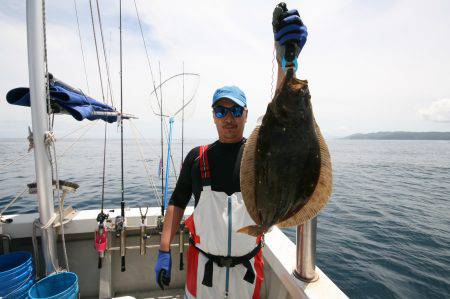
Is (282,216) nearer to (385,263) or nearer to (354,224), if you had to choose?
(385,263)

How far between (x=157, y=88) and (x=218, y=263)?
337 centimetres

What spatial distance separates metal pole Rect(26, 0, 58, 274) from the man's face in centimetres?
208

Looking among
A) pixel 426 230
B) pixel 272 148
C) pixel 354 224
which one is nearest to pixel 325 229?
pixel 354 224

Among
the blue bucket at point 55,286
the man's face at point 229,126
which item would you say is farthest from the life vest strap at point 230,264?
the blue bucket at point 55,286

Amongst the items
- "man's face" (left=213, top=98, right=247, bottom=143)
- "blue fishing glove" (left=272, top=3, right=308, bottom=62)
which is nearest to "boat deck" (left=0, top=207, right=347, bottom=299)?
"man's face" (left=213, top=98, right=247, bottom=143)

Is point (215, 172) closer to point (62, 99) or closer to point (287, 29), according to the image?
point (287, 29)

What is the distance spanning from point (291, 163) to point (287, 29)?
927 millimetres

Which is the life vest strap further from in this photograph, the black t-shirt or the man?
the black t-shirt

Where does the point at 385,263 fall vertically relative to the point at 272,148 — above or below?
below

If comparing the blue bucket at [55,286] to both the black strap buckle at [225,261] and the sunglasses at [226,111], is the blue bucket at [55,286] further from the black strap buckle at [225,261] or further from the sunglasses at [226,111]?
the sunglasses at [226,111]

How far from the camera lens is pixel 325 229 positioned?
9.01m

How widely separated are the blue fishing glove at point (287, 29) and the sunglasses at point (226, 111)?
24.1 inches

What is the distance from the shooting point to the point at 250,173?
171 cm

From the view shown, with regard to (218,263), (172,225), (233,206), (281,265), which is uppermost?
(233,206)
